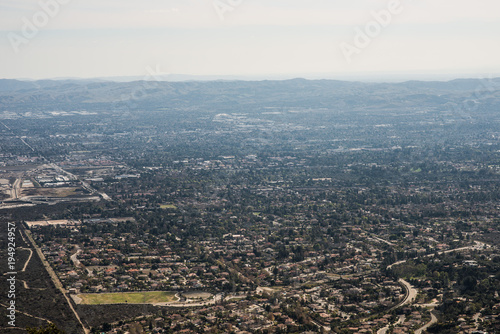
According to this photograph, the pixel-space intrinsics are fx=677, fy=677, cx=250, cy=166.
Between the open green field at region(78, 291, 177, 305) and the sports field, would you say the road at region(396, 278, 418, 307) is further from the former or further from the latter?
the sports field

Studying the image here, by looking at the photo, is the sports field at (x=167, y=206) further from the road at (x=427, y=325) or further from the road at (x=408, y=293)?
the road at (x=427, y=325)

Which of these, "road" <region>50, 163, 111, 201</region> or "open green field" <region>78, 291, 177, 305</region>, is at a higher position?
"open green field" <region>78, 291, 177, 305</region>

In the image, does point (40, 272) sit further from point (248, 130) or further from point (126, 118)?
point (126, 118)

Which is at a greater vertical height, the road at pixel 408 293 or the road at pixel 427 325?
the road at pixel 427 325

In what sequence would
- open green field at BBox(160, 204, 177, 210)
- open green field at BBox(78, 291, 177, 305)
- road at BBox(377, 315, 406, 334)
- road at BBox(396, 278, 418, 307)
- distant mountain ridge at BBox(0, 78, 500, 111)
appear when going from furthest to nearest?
distant mountain ridge at BBox(0, 78, 500, 111) → open green field at BBox(160, 204, 177, 210) → open green field at BBox(78, 291, 177, 305) → road at BBox(396, 278, 418, 307) → road at BBox(377, 315, 406, 334)

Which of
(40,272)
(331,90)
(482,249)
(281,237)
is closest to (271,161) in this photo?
(281,237)

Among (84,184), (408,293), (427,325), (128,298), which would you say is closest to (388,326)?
(427,325)

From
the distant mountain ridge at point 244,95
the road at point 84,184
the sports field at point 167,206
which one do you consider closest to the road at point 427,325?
the sports field at point 167,206

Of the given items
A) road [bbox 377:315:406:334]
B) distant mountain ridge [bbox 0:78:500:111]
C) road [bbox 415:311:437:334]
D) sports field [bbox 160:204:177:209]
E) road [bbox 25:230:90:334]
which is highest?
distant mountain ridge [bbox 0:78:500:111]

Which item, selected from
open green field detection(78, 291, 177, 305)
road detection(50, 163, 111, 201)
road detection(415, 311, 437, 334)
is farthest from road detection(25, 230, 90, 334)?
road detection(415, 311, 437, 334)
